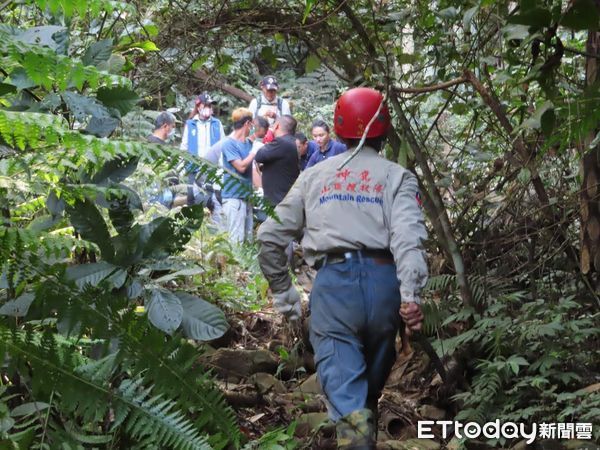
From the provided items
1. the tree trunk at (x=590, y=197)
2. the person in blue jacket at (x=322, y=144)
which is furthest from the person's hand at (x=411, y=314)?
the person in blue jacket at (x=322, y=144)

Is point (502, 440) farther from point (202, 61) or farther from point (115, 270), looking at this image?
point (202, 61)

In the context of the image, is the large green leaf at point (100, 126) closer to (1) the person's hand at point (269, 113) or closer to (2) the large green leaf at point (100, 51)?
(2) the large green leaf at point (100, 51)

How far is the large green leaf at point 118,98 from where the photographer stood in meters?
3.79

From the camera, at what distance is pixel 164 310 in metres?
4.04

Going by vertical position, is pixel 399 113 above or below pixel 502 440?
above

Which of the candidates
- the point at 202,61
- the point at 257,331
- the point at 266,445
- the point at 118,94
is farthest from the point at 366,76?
the point at 266,445

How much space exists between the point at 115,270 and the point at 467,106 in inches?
138

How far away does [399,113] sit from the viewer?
19.8 feet

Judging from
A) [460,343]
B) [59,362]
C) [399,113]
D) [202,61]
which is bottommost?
[460,343]

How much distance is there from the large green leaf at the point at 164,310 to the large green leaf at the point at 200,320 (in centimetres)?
6

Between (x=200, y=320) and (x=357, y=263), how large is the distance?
40.0 inches

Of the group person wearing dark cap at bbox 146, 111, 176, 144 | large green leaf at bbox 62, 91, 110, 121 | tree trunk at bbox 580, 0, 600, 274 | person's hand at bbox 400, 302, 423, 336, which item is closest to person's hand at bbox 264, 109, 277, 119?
person wearing dark cap at bbox 146, 111, 176, 144

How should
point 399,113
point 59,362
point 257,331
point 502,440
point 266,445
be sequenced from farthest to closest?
point 257,331
point 399,113
point 502,440
point 266,445
point 59,362

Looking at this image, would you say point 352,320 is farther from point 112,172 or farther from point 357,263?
point 112,172
